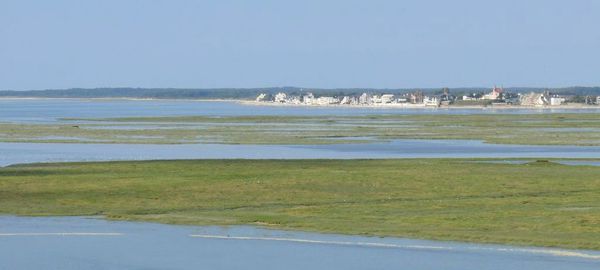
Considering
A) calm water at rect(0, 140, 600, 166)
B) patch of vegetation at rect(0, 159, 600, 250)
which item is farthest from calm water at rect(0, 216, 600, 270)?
calm water at rect(0, 140, 600, 166)

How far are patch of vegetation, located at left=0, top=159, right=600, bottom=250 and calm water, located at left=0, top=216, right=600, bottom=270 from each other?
1.15 metres

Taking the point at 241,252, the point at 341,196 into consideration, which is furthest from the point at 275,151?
the point at 241,252

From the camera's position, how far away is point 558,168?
4266cm

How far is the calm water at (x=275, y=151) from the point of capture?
51738 millimetres

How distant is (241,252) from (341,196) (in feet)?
35.5

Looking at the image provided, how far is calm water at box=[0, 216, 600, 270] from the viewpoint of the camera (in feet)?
67.9

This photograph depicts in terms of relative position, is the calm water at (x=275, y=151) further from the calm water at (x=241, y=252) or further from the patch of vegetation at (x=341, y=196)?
the calm water at (x=241, y=252)

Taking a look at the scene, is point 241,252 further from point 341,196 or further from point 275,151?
point 275,151

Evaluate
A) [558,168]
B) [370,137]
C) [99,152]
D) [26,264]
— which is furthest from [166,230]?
[370,137]

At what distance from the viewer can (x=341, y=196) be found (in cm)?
3281

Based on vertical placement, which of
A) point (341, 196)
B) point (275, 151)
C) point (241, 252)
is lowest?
point (275, 151)

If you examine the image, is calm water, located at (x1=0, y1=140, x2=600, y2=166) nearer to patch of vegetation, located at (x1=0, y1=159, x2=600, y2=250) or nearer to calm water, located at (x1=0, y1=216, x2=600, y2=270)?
patch of vegetation, located at (x1=0, y1=159, x2=600, y2=250)

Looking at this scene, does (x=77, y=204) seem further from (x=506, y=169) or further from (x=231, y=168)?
(x=506, y=169)

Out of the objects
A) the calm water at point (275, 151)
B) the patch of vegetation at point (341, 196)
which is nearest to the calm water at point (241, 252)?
the patch of vegetation at point (341, 196)
